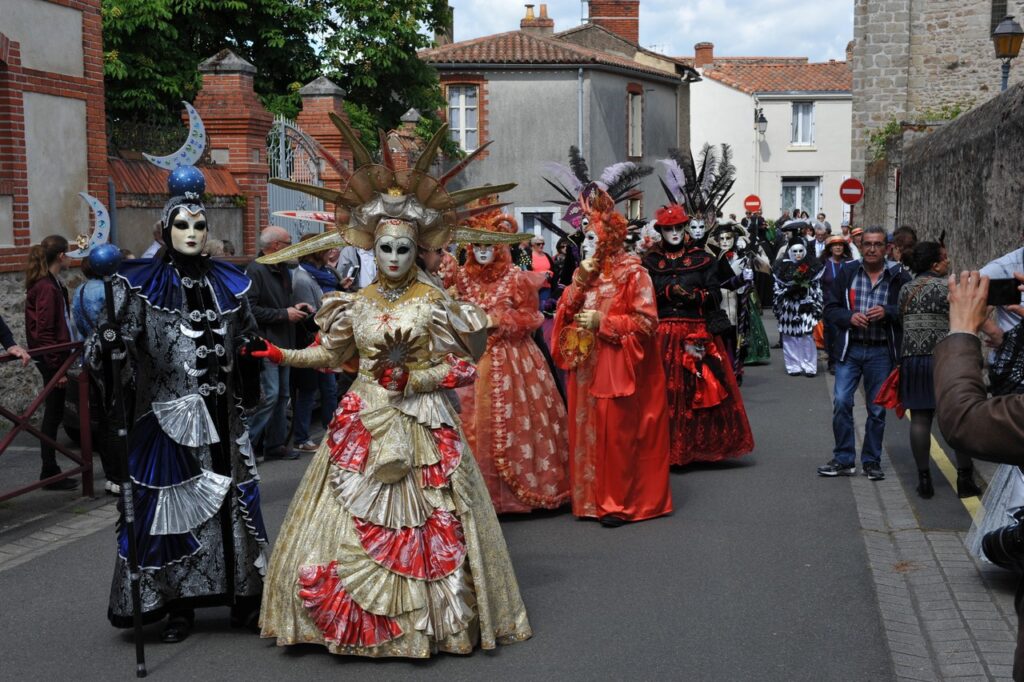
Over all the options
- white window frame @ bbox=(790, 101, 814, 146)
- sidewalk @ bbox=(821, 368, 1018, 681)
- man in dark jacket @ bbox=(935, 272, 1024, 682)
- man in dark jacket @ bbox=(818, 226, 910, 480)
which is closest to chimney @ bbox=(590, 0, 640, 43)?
white window frame @ bbox=(790, 101, 814, 146)

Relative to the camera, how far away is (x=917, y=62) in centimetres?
3086

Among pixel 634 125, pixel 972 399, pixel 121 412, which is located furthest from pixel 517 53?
pixel 972 399

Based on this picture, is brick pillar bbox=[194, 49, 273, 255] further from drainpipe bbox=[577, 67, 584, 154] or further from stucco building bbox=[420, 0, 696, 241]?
drainpipe bbox=[577, 67, 584, 154]

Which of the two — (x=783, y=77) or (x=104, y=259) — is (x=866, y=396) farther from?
(x=783, y=77)

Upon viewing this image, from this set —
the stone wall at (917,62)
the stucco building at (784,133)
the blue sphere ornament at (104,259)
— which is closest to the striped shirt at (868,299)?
the blue sphere ornament at (104,259)

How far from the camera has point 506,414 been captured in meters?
8.00

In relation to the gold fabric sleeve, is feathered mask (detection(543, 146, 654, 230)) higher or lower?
higher

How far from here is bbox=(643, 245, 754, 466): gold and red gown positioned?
31.5ft

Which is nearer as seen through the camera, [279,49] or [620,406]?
[620,406]

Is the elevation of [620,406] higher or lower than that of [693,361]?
lower

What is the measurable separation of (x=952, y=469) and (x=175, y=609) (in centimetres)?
647

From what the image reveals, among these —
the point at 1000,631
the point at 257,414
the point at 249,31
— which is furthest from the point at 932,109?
the point at 1000,631

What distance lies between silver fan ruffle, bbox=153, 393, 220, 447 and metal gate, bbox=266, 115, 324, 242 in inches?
413

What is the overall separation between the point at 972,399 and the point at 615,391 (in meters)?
4.95
